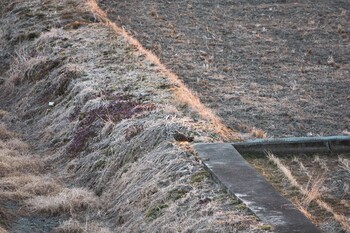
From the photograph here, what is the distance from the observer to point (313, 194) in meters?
9.44

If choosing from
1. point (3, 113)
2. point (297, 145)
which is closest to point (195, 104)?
point (297, 145)

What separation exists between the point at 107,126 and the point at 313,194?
4.22m

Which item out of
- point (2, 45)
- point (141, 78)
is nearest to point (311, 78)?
point (141, 78)

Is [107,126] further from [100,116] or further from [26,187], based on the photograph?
[26,187]

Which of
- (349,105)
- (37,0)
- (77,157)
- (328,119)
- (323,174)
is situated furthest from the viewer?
(37,0)

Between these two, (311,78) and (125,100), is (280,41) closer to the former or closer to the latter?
(311,78)

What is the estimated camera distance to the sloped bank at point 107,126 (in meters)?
9.34

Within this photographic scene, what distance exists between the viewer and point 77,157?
12633 millimetres

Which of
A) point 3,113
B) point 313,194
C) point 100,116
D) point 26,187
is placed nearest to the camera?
point 313,194

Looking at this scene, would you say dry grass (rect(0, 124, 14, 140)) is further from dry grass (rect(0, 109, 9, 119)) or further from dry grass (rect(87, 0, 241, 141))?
dry grass (rect(87, 0, 241, 141))

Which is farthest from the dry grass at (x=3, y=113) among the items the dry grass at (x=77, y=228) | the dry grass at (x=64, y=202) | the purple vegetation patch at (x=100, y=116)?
the dry grass at (x=77, y=228)

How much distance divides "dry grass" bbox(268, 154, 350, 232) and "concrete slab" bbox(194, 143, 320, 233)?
47 cm

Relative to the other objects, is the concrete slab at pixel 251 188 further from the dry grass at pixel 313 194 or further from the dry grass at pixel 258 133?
the dry grass at pixel 258 133

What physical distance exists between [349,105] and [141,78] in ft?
13.4
